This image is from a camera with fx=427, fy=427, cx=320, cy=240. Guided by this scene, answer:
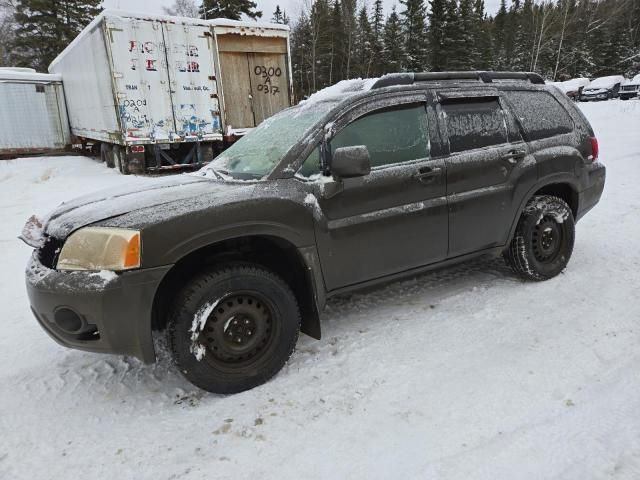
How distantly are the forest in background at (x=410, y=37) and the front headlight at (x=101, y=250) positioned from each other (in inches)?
1345

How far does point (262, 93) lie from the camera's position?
39.2 ft

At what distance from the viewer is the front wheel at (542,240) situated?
12.5ft

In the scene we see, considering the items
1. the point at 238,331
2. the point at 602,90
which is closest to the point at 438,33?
the point at 602,90

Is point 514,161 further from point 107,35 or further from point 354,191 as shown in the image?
point 107,35

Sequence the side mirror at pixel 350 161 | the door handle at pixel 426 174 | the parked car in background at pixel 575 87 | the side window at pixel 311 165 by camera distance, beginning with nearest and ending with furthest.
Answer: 1. the side mirror at pixel 350 161
2. the side window at pixel 311 165
3. the door handle at pixel 426 174
4. the parked car in background at pixel 575 87

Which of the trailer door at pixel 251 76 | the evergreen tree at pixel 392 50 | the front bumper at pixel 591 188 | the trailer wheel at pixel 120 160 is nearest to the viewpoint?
the front bumper at pixel 591 188

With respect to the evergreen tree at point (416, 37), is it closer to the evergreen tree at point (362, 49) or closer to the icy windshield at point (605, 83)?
the evergreen tree at point (362, 49)

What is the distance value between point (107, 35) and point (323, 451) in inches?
406

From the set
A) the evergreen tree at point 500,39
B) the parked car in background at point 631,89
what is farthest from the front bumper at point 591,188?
the evergreen tree at point 500,39

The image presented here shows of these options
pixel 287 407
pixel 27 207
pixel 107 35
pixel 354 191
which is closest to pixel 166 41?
pixel 107 35

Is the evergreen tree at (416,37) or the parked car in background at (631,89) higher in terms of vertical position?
the evergreen tree at (416,37)

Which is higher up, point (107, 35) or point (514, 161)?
point (107, 35)

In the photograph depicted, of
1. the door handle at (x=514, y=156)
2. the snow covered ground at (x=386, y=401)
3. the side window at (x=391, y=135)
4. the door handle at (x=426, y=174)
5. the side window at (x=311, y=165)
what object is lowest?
the snow covered ground at (x=386, y=401)

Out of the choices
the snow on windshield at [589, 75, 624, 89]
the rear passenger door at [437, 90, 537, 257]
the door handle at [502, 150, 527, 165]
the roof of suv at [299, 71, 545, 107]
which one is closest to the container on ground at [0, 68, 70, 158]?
the roof of suv at [299, 71, 545, 107]
